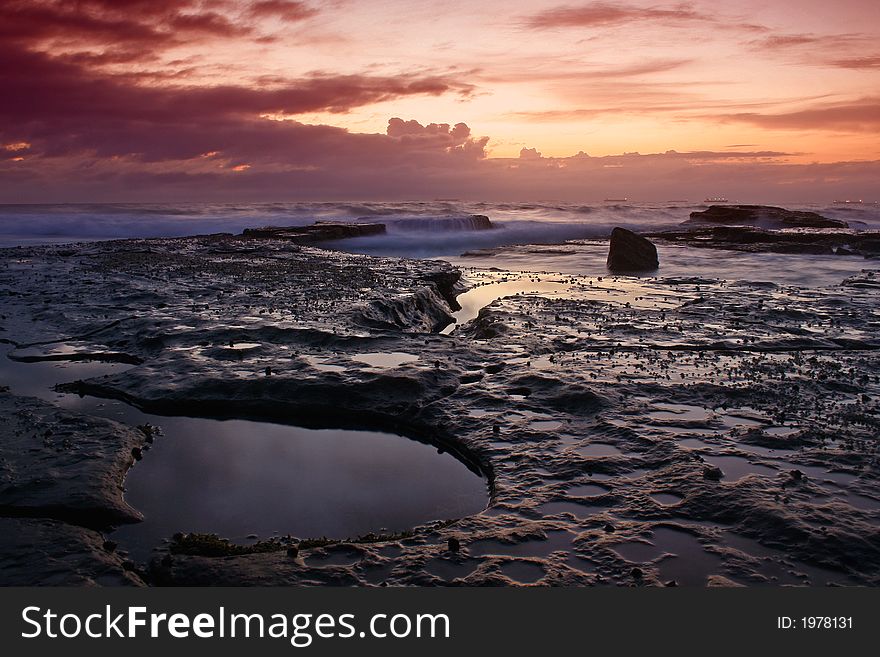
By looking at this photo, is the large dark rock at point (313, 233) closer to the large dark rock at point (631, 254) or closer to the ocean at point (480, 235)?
the ocean at point (480, 235)

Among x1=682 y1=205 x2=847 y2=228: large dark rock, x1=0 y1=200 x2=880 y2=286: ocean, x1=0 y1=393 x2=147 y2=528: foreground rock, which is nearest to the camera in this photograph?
x1=0 y1=393 x2=147 y2=528: foreground rock

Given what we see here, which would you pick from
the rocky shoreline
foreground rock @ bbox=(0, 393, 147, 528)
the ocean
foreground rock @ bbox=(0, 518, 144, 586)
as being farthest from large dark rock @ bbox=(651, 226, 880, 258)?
foreground rock @ bbox=(0, 518, 144, 586)

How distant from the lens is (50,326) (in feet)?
44.1

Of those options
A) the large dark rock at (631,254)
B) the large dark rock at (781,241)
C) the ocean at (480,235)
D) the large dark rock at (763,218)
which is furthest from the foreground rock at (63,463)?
the large dark rock at (763,218)

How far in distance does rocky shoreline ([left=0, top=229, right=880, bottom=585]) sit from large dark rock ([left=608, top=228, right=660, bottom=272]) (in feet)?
29.9

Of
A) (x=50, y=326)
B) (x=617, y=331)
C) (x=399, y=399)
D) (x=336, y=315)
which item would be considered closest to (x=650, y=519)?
(x=399, y=399)

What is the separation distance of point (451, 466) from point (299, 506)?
Answer: 1799 mm

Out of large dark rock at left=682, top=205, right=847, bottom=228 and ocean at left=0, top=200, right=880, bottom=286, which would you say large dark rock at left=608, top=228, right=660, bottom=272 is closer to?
ocean at left=0, top=200, right=880, bottom=286

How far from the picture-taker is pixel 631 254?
2669cm

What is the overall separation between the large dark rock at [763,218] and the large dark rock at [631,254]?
32.5 m

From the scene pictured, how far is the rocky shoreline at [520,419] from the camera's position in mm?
5051

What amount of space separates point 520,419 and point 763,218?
56.8m

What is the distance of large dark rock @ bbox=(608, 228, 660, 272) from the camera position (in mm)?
26547

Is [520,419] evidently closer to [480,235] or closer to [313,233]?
[313,233]
